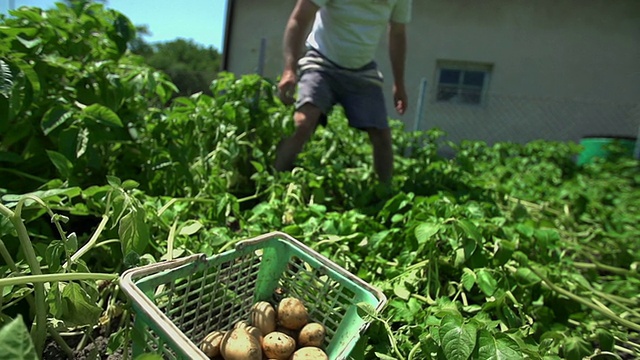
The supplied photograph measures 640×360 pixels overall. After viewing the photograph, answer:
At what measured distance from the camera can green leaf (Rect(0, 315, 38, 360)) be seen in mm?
468

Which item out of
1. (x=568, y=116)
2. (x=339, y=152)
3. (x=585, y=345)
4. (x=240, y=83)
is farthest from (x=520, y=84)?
(x=585, y=345)

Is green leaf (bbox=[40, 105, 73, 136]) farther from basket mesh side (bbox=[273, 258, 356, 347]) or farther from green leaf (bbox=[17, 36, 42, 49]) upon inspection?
basket mesh side (bbox=[273, 258, 356, 347])

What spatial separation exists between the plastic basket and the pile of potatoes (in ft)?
0.19

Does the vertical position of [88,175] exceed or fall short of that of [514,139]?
it falls short

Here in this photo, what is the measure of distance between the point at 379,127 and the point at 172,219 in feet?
4.82

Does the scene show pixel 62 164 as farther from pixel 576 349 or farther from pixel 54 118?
pixel 576 349

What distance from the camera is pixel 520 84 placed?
26.7 ft

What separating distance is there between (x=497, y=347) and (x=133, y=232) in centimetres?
78

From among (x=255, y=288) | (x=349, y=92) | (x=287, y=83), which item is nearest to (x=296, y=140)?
(x=287, y=83)

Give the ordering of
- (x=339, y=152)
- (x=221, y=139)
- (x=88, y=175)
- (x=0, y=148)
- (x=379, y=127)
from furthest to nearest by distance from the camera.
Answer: (x=339, y=152) < (x=379, y=127) < (x=221, y=139) < (x=88, y=175) < (x=0, y=148)

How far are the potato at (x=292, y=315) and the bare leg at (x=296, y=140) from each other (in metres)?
1.27

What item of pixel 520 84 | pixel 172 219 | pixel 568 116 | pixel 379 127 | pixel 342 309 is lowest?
pixel 342 309

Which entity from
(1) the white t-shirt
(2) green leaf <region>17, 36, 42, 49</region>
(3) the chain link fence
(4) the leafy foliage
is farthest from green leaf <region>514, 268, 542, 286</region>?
(3) the chain link fence

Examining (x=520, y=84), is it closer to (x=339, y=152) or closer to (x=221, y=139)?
(x=339, y=152)
